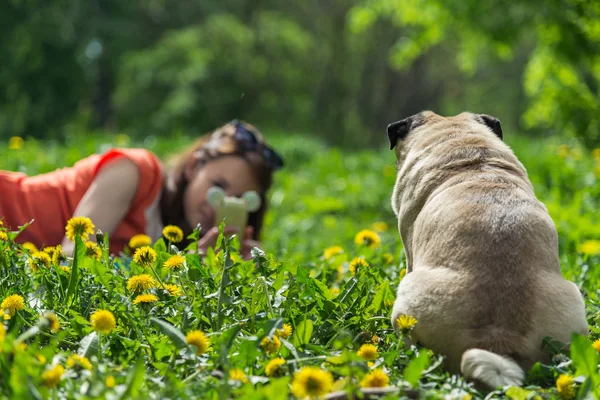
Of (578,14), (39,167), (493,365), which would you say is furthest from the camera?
(578,14)

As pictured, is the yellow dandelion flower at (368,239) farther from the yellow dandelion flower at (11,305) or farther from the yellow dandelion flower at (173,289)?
the yellow dandelion flower at (11,305)

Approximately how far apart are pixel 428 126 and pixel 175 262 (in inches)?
43.8

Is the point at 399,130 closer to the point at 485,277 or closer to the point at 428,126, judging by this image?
the point at 428,126

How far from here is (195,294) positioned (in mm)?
2498

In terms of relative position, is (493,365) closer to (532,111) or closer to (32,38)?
(532,111)

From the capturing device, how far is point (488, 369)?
201 cm

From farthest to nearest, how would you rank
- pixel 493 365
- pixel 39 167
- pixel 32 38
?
pixel 32 38
pixel 39 167
pixel 493 365

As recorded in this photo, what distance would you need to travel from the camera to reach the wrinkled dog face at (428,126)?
2.84 meters

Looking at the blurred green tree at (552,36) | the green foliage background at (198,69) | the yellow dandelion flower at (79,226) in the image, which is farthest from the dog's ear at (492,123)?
the green foliage background at (198,69)

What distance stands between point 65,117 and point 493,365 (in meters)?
25.2

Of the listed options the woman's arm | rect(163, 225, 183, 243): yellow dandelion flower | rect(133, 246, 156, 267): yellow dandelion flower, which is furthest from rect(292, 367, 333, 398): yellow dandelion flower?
the woman's arm

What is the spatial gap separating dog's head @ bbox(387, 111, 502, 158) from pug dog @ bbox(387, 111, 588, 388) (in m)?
0.29

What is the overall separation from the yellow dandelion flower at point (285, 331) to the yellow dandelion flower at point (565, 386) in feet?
2.68

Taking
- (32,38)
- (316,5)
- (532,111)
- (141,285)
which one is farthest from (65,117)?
(141,285)
